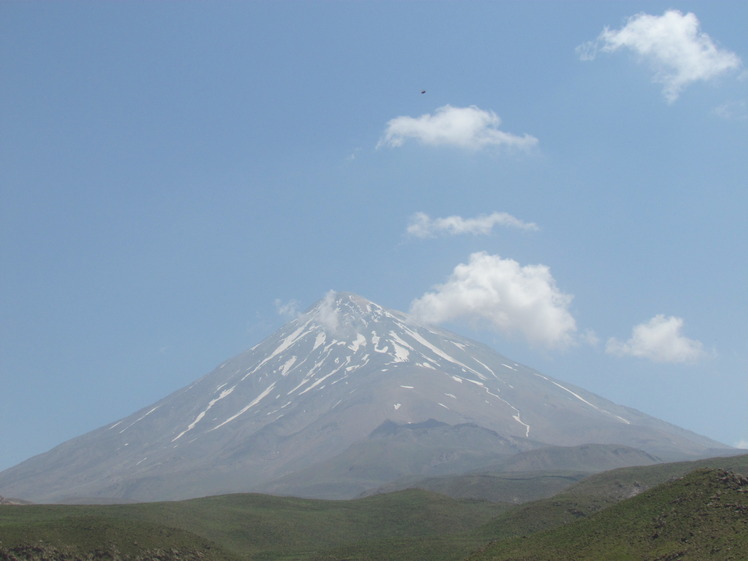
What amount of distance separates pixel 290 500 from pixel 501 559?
96.4 metres

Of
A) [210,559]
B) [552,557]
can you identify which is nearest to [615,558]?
[552,557]

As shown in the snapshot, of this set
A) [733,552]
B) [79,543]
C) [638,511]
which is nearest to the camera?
[733,552]

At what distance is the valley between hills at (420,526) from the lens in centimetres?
6197

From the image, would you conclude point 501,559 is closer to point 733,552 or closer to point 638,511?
point 638,511

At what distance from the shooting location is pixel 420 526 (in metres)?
132

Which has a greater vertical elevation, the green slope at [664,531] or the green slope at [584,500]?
the green slope at [664,531]

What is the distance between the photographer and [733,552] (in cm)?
5244

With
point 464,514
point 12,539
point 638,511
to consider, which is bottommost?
point 464,514

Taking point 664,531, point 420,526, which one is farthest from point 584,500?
point 664,531

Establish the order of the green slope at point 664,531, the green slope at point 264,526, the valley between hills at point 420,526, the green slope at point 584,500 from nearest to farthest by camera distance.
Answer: the green slope at point 664,531 → the valley between hills at point 420,526 → the green slope at point 264,526 → the green slope at point 584,500

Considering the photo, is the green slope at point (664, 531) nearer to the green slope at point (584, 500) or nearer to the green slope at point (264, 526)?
the green slope at point (264, 526)

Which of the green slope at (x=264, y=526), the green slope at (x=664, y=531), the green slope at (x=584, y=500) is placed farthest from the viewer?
the green slope at (x=584, y=500)

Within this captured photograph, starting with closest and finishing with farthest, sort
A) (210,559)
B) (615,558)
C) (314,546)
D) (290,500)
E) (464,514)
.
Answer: (615,558)
(210,559)
(314,546)
(464,514)
(290,500)

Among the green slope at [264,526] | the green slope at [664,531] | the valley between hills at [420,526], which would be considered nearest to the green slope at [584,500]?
the valley between hills at [420,526]
